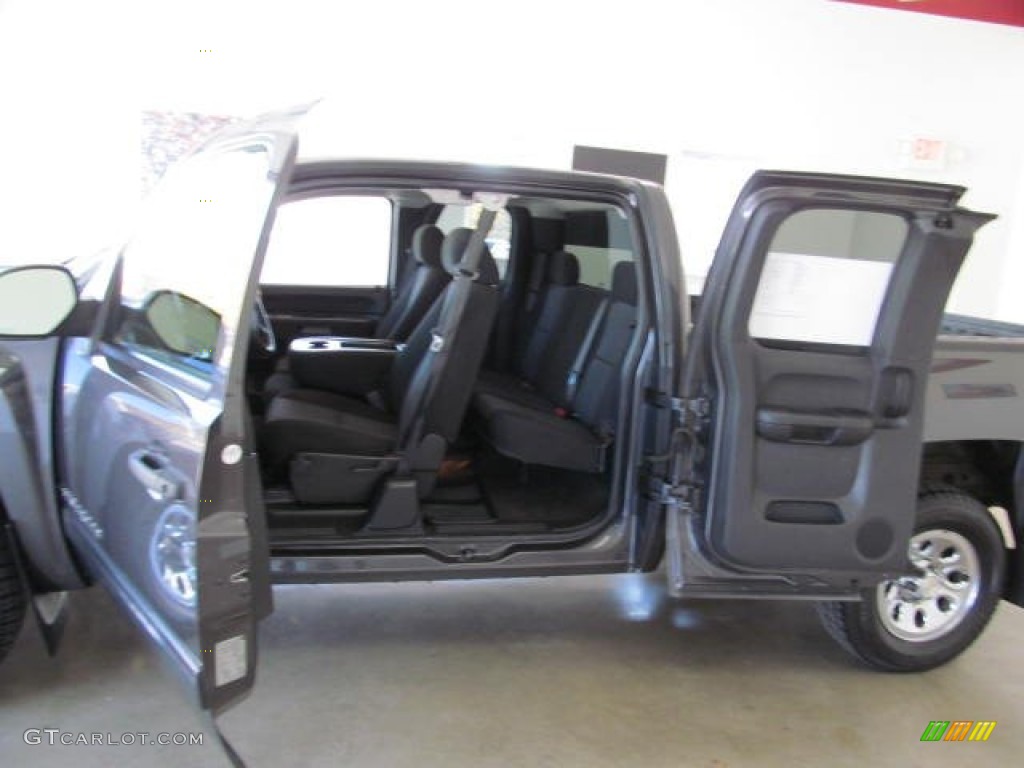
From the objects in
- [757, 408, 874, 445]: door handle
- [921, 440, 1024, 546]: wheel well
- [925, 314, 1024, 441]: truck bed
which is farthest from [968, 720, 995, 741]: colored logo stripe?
[757, 408, 874, 445]: door handle

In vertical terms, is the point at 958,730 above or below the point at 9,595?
below

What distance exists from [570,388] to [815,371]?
1.12 meters

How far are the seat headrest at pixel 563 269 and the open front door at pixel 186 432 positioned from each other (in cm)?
173

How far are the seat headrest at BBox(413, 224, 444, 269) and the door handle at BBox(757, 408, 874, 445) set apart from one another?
5.60ft

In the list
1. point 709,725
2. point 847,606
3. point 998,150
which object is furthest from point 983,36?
point 709,725

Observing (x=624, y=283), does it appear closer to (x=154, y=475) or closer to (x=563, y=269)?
(x=563, y=269)

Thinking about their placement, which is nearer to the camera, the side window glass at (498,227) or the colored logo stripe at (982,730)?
the colored logo stripe at (982,730)

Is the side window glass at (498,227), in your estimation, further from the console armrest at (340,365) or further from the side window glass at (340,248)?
the console armrest at (340,365)

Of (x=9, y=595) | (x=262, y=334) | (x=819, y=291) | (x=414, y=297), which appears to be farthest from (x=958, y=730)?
(x=262, y=334)

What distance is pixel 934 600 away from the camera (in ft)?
9.02

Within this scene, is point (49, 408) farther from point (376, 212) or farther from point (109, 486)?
point (376, 212)

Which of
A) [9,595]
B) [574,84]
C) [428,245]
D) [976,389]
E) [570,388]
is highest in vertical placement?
[574,84]

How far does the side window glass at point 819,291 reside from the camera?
7.25ft

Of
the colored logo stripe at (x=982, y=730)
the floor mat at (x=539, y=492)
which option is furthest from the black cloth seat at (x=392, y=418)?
the colored logo stripe at (x=982, y=730)
